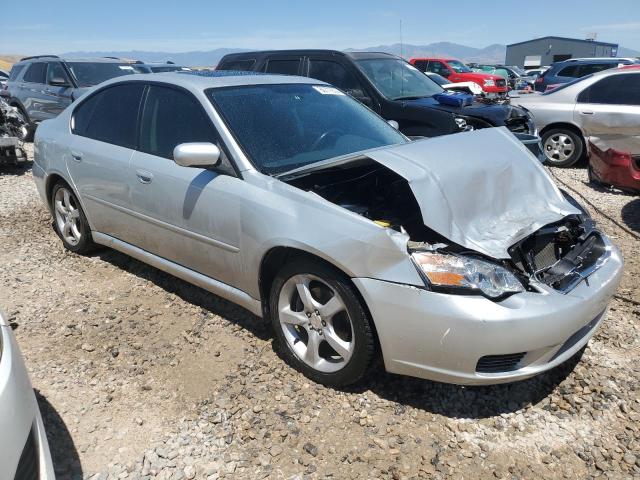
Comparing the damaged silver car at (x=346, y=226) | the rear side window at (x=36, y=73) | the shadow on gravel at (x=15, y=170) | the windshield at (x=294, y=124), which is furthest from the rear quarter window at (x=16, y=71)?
the windshield at (x=294, y=124)

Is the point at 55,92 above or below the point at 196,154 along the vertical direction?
below

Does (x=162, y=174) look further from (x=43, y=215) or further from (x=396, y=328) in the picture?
(x=43, y=215)

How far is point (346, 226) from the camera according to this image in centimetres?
257

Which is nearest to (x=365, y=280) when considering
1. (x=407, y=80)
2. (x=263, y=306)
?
(x=263, y=306)

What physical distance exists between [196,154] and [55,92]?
29.8ft

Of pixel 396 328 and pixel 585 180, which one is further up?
pixel 396 328

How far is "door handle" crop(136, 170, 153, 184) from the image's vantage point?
11.7 feet

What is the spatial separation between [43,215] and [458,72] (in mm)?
18617

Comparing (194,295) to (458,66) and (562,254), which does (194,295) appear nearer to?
(562,254)

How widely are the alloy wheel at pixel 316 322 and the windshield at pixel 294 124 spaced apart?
734mm

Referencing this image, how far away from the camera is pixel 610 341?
10.8 ft

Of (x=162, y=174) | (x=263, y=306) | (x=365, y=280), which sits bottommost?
(x=263, y=306)

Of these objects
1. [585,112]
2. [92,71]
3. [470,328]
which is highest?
[92,71]

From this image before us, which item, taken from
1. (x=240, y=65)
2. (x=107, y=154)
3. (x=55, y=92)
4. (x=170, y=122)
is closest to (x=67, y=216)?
(x=107, y=154)
